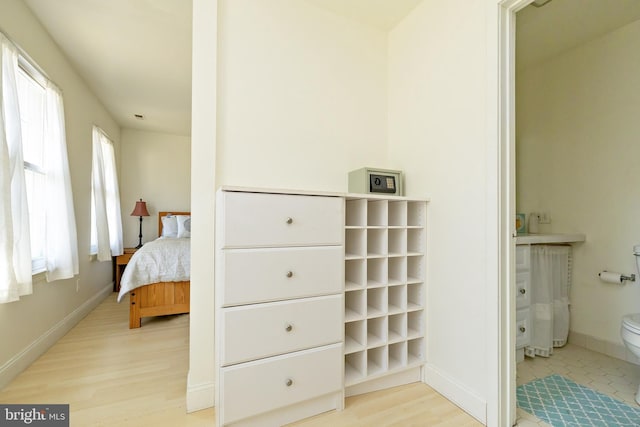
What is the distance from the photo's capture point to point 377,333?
5.75 feet

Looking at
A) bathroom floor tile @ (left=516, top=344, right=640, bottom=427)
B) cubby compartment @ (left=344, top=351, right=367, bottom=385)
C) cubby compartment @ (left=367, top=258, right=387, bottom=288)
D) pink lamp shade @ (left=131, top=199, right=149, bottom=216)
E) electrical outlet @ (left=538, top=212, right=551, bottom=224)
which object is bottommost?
bathroom floor tile @ (left=516, top=344, right=640, bottom=427)

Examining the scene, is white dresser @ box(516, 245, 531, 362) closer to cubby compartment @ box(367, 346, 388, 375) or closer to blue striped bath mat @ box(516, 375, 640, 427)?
blue striped bath mat @ box(516, 375, 640, 427)

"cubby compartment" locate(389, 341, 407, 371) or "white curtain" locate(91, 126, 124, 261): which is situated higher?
"white curtain" locate(91, 126, 124, 261)

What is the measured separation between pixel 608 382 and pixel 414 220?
1.53 meters

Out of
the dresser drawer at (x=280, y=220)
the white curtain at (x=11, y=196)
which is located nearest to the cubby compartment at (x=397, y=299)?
the dresser drawer at (x=280, y=220)

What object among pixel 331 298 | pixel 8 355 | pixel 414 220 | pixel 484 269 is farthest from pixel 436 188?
pixel 8 355

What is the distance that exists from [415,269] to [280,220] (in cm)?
103

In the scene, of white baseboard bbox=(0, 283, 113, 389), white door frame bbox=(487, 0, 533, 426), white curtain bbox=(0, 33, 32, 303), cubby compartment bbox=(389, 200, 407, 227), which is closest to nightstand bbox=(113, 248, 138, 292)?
white baseboard bbox=(0, 283, 113, 389)

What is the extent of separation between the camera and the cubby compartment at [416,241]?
5.96 ft

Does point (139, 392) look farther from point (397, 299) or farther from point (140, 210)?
point (140, 210)

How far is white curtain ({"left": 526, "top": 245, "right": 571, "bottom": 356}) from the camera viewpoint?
2043 millimetres

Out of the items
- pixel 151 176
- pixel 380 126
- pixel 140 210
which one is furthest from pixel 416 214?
pixel 151 176

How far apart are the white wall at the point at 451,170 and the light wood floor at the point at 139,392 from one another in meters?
0.24

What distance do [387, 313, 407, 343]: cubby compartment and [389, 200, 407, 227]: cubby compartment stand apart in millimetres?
581
